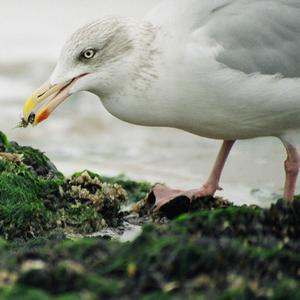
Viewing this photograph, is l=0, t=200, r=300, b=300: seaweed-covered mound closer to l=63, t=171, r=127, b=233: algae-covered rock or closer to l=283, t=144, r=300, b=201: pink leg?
l=63, t=171, r=127, b=233: algae-covered rock

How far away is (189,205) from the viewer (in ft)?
21.2

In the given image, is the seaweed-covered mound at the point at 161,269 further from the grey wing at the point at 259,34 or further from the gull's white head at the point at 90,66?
the grey wing at the point at 259,34

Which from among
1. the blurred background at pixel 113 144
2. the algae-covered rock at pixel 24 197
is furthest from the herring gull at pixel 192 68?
the blurred background at pixel 113 144

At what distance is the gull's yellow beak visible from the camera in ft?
19.8

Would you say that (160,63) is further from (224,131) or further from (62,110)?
(62,110)

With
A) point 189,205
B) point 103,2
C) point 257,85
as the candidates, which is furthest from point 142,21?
point 103,2

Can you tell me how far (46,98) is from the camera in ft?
19.9

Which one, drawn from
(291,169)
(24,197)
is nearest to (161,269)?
(24,197)

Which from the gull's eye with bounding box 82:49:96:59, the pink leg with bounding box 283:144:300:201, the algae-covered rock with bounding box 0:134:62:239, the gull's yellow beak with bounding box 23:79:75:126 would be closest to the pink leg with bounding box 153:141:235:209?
the pink leg with bounding box 283:144:300:201

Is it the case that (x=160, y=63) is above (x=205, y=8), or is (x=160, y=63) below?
below

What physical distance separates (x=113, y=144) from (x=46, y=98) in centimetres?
606

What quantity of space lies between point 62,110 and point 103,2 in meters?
8.61

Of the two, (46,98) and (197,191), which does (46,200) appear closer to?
(46,98)

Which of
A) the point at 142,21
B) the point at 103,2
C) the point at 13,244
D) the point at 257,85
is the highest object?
the point at 103,2
